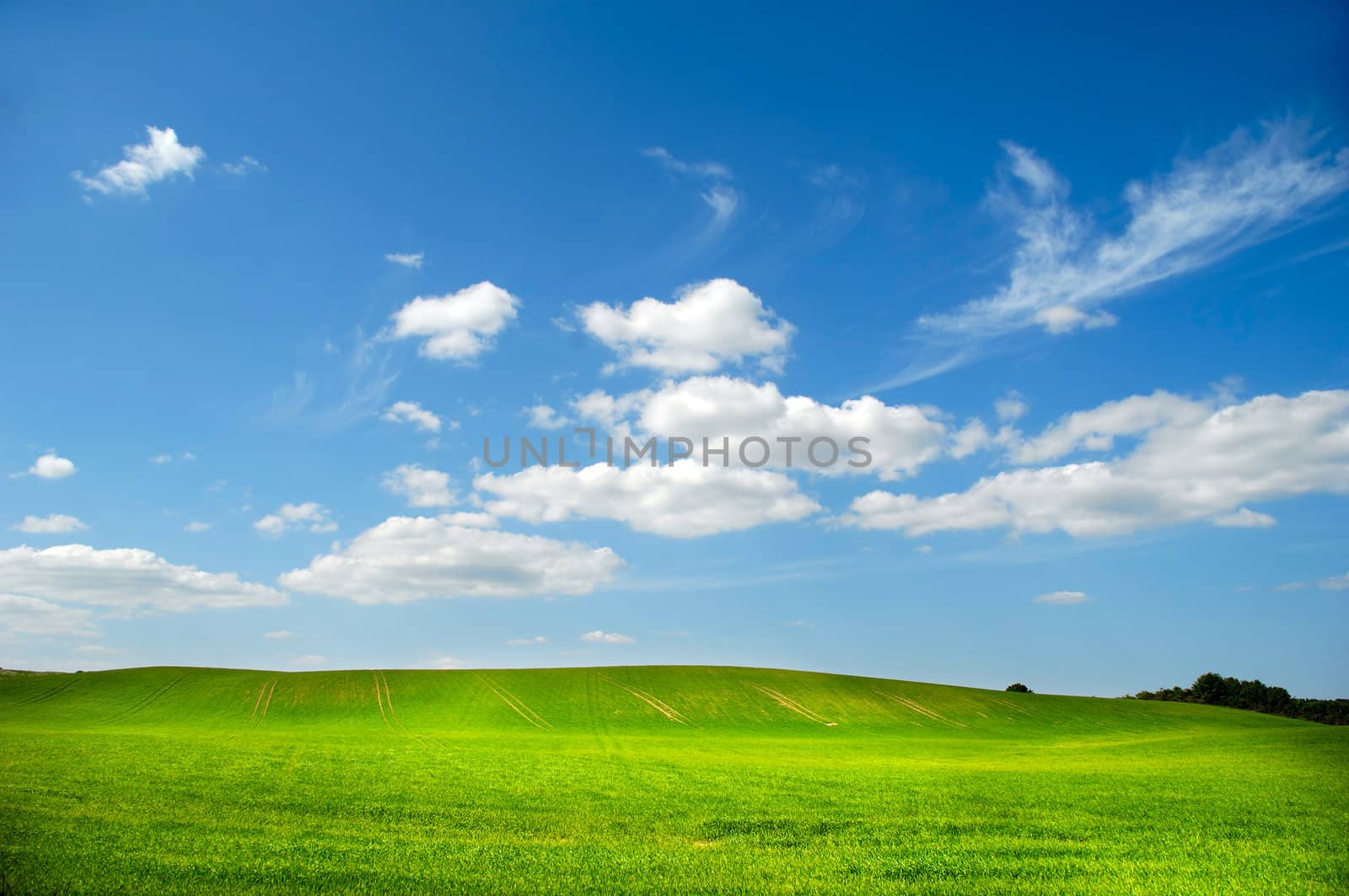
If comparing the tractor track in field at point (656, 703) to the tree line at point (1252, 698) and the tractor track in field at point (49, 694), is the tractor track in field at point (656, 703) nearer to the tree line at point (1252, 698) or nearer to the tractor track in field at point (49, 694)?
the tractor track in field at point (49, 694)

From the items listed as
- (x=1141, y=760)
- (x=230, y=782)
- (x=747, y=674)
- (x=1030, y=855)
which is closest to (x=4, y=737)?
(x=230, y=782)

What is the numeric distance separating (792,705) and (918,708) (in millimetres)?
15061

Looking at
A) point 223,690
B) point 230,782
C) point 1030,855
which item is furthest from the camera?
point 223,690

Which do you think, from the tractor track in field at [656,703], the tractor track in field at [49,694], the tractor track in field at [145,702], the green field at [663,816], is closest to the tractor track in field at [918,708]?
the green field at [663,816]

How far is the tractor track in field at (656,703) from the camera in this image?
250 feet

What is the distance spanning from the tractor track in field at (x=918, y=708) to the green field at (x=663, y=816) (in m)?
25.7

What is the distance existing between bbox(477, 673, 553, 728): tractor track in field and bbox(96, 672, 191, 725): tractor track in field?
3473 centimetres

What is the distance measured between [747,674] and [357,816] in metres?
85.6

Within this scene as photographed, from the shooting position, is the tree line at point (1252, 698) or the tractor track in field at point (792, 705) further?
the tree line at point (1252, 698)

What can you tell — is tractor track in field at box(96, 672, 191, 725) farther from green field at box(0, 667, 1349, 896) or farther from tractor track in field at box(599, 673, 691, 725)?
tractor track in field at box(599, 673, 691, 725)

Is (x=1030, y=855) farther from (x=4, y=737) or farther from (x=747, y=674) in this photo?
(x=747, y=674)

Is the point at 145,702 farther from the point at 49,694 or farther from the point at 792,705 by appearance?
the point at 792,705

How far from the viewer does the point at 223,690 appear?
279 feet

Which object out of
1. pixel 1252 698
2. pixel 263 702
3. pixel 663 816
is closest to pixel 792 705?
pixel 263 702
